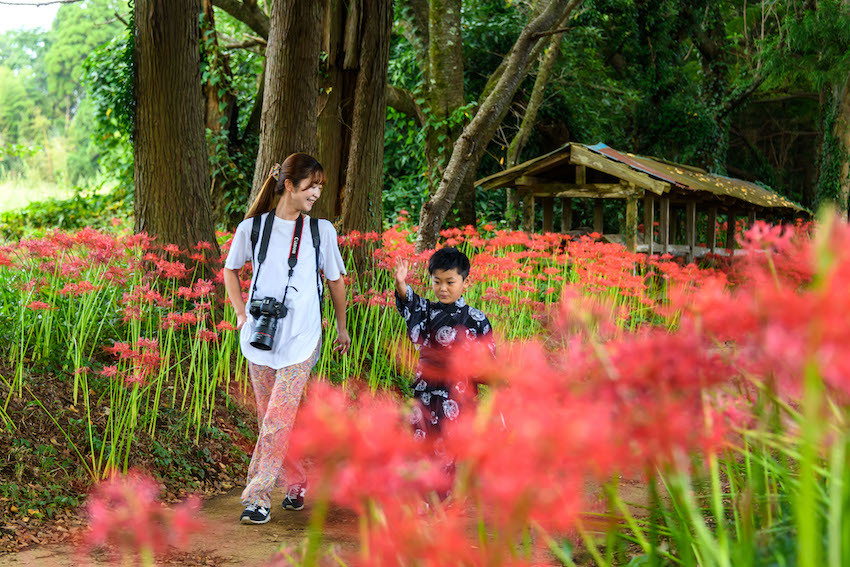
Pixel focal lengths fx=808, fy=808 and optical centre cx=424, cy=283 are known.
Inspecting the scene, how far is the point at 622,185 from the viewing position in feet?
43.8

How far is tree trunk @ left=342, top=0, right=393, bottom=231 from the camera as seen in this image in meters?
7.68

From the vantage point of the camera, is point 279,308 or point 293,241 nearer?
point 279,308

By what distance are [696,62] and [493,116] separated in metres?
19.0

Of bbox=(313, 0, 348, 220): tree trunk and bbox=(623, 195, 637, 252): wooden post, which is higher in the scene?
bbox=(313, 0, 348, 220): tree trunk

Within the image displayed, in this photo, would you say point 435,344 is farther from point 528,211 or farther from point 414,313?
point 528,211

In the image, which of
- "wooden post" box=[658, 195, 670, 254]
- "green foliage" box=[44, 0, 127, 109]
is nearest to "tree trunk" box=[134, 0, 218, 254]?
"wooden post" box=[658, 195, 670, 254]

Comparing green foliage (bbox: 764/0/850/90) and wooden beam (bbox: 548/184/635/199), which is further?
green foliage (bbox: 764/0/850/90)

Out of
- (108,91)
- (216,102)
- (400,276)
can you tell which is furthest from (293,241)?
(108,91)

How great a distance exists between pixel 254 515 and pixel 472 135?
6.17 m

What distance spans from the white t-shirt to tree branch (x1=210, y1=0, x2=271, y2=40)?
33.3 feet

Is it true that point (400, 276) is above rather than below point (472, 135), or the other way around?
below

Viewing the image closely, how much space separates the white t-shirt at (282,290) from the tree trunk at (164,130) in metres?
2.42

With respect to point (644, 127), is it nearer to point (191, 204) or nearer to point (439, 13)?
point (439, 13)

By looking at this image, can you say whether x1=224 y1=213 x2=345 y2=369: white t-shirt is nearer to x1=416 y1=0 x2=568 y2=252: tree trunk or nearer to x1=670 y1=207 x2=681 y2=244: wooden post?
x1=416 y1=0 x2=568 y2=252: tree trunk
